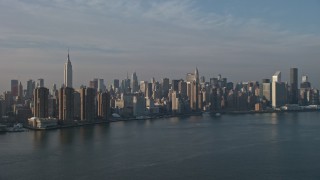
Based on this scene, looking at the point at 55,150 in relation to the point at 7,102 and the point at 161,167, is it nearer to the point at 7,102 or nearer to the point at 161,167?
the point at 161,167

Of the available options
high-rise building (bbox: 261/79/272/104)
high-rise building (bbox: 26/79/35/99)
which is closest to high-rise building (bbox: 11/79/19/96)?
high-rise building (bbox: 26/79/35/99)

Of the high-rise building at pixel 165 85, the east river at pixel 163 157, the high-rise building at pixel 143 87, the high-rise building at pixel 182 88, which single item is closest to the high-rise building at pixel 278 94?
the high-rise building at pixel 182 88

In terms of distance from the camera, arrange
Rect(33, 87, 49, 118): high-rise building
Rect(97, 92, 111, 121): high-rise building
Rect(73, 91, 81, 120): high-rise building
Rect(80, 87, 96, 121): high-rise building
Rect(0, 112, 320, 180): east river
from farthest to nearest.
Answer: Rect(97, 92, 111, 121): high-rise building, Rect(73, 91, 81, 120): high-rise building, Rect(80, 87, 96, 121): high-rise building, Rect(33, 87, 49, 118): high-rise building, Rect(0, 112, 320, 180): east river

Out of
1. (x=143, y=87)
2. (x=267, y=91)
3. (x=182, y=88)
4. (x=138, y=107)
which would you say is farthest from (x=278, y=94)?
(x=138, y=107)

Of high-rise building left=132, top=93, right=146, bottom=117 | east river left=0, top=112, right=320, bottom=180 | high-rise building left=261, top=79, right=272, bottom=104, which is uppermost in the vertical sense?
high-rise building left=261, top=79, right=272, bottom=104

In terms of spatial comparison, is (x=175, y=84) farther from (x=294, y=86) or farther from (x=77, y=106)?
(x=77, y=106)

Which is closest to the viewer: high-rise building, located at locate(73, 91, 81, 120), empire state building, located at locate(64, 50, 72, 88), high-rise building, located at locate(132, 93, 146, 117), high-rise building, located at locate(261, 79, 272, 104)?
high-rise building, located at locate(73, 91, 81, 120)

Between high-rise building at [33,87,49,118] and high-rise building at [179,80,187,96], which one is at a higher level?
high-rise building at [179,80,187,96]

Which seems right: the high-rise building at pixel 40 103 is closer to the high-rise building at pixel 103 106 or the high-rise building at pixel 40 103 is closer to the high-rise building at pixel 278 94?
the high-rise building at pixel 103 106

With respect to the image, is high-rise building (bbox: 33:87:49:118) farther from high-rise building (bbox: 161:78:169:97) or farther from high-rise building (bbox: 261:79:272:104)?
high-rise building (bbox: 261:79:272:104)
